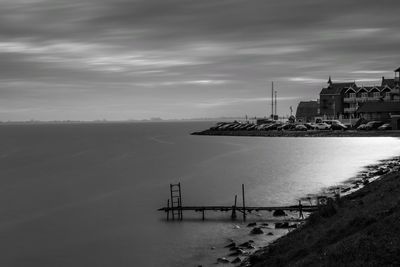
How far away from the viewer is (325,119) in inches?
6772

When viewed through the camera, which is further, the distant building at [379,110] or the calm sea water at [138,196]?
the distant building at [379,110]

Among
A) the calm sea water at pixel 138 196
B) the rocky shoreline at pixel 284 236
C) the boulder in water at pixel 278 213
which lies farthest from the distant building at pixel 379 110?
the rocky shoreline at pixel 284 236

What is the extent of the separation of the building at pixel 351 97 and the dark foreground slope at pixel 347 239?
395 feet

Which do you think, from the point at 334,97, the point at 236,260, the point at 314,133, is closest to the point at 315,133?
the point at 314,133

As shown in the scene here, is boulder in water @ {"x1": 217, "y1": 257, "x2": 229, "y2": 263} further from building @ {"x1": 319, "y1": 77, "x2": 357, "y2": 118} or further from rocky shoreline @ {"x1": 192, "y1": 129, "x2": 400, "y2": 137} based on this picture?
building @ {"x1": 319, "y1": 77, "x2": 357, "y2": 118}

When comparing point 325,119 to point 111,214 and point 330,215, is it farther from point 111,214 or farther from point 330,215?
point 330,215

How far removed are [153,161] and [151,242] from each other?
218ft

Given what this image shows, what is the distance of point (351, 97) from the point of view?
532 feet

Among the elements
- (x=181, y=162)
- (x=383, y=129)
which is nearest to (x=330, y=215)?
(x=181, y=162)

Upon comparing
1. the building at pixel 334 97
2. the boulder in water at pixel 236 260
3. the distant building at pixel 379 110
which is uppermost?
the building at pixel 334 97

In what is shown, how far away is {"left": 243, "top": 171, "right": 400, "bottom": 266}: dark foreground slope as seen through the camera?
17922mm

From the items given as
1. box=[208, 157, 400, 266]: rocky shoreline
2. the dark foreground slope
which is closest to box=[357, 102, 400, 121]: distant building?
box=[208, 157, 400, 266]: rocky shoreline

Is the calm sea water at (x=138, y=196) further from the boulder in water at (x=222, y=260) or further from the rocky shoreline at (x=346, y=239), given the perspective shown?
the rocky shoreline at (x=346, y=239)

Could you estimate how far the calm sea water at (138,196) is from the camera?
34.0 meters
